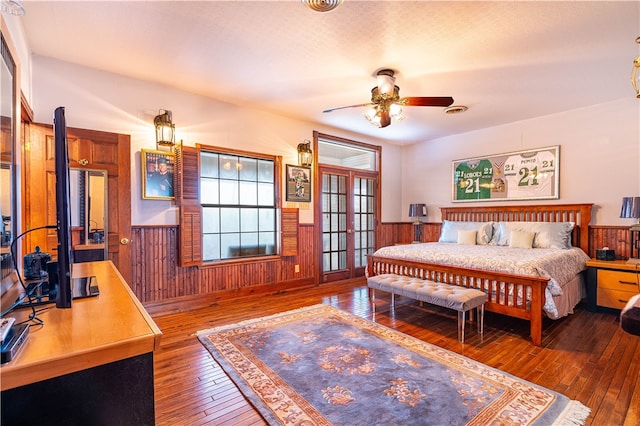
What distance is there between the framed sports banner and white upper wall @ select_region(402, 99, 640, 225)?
3.9 inches

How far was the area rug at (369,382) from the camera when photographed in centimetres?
187

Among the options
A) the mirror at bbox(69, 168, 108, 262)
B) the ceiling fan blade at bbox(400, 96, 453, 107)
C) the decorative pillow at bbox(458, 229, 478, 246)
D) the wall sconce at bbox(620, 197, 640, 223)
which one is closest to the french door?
the decorative pillow at bbox(458, 229, 478, 246)

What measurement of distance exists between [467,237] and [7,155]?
530 cm

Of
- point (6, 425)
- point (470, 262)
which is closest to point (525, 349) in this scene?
point (470, 262)

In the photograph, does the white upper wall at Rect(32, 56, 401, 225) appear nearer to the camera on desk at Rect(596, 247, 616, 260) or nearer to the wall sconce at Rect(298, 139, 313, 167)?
the wall sconce at Rect(298, 139, 313, 167)

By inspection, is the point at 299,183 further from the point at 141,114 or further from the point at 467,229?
the point at 467,229

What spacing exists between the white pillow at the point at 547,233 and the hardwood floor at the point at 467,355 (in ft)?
2.92

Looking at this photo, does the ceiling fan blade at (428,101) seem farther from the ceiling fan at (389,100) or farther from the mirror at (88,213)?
the mirror at (88,213)

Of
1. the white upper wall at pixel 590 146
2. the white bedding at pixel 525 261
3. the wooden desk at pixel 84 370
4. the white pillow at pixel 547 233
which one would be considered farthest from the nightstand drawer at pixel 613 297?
the wooden desk at pixel 84 370

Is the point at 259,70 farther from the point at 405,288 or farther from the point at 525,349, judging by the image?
the point at 525,349

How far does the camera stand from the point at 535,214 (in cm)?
487

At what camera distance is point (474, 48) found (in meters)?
2.83

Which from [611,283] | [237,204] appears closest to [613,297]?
[611,283]

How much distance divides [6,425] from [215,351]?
2.07 metres
